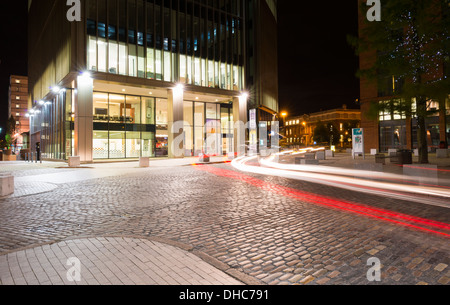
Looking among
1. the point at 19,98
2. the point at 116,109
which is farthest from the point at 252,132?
the point at 19,98

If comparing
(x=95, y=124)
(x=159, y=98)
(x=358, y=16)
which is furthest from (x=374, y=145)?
(x=95, y=124)

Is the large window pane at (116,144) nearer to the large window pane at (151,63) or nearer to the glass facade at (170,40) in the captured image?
the glass facade at (170,40)

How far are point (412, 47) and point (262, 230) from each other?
64.2ft

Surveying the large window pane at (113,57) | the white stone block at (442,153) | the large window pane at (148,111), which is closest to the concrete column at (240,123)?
the large window pane at (148,111)

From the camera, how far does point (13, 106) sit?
132 metres

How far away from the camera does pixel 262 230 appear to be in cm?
543

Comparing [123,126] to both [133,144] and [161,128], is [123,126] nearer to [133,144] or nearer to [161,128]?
[133,144]

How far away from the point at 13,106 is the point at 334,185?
158919 millimetres

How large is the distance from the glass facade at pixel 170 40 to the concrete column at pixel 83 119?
6.47ft

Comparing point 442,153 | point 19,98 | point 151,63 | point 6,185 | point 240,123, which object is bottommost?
point 6,185

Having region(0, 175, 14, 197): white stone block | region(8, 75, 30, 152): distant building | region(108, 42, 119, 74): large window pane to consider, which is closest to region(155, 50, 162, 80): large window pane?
region(108, 42, 119, 74): large window pane
